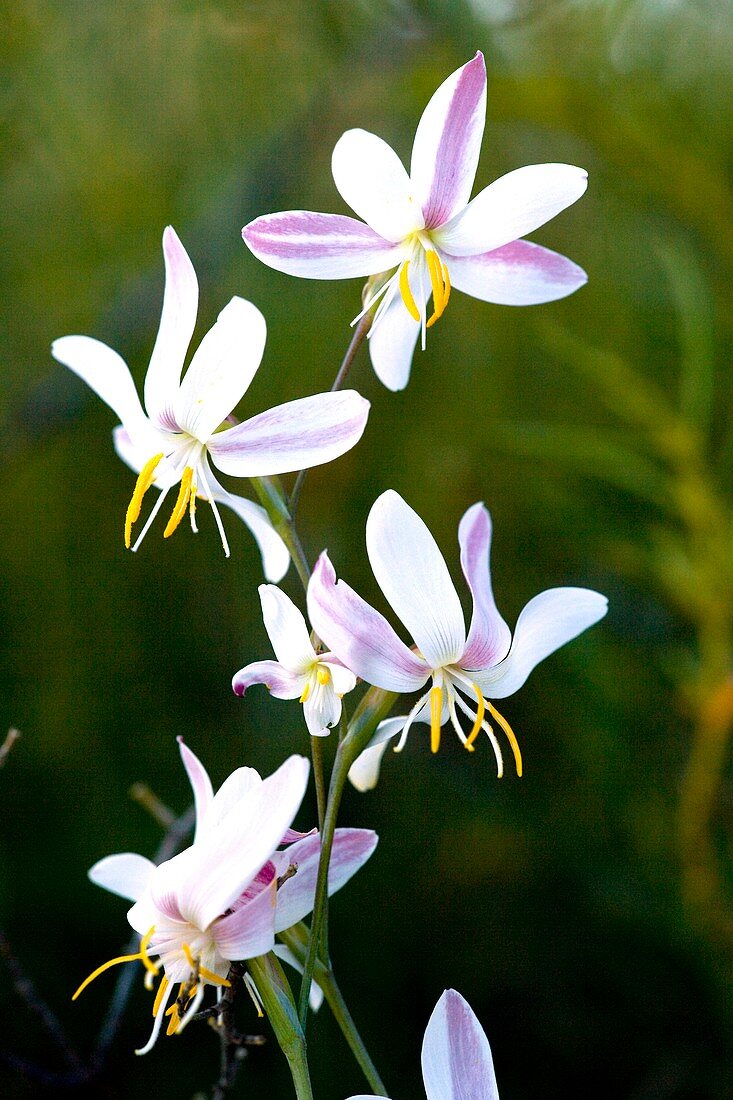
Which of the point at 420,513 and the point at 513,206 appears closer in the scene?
the point at 513,206

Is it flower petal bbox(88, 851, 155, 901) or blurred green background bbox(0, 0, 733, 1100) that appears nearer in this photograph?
flower petal bbox(88, 851, 155, 901)

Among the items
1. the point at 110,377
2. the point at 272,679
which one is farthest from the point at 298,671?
the point at 110,377

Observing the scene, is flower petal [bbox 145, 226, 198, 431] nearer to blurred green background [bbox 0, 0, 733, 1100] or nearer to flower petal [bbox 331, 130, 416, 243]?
flower petal [bbox 331, 130, 416, 243]

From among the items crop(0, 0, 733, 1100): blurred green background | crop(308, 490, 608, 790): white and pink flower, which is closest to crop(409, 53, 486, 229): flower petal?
crop(308, 490, 608, 790): white and pink flower

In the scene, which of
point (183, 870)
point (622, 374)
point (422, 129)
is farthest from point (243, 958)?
point (622, 374)

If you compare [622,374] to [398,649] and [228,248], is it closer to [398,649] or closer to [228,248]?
[228,248]

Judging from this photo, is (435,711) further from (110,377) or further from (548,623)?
(110,377)

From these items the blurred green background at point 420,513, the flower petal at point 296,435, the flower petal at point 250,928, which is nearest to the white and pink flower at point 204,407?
the flower petal at point 296,435
